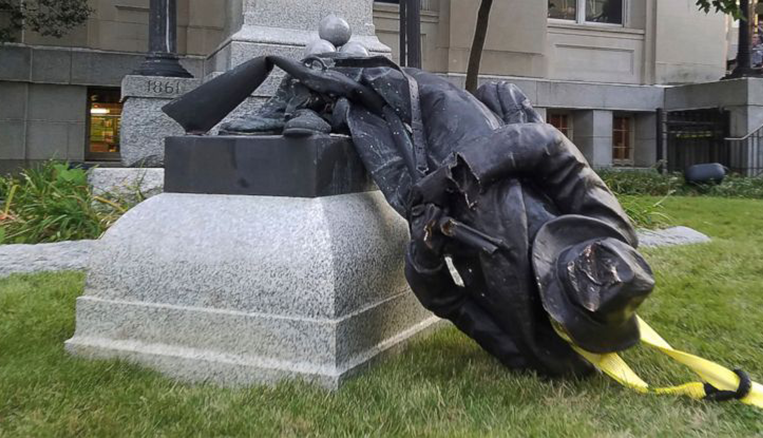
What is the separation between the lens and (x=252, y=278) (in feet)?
8.43

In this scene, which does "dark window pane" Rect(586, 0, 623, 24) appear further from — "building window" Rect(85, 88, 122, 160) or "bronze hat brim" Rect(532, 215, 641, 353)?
"bronze hat brim" Rect(532, 215, 641, 353)

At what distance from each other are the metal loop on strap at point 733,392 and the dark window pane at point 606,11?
48.9 feet

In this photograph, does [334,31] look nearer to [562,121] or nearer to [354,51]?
[354,51]

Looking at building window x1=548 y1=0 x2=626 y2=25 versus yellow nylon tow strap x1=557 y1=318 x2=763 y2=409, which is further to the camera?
building window x1=548 y1=0 x2=626 y2=25

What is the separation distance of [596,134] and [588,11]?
126 inches

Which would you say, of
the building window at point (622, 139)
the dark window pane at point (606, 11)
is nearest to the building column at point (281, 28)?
the building window at point (622, 139)

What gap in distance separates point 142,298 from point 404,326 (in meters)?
1.07

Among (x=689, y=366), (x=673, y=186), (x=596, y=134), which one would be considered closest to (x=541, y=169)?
(x=689, y=366)

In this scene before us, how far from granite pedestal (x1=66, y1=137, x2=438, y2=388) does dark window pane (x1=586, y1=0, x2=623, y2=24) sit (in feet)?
47.1

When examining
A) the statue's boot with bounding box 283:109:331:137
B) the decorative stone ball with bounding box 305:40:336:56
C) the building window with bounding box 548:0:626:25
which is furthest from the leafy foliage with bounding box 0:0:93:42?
the building window with bounding box 548:0:626:25

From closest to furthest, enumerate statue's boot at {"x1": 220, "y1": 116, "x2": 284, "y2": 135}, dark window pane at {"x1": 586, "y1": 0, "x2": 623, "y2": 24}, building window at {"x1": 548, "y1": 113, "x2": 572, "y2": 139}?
statue's boot at {"x1": 220, "y1": 116, "x2": 284, "y2": 135} < building window at {"x1": 548, "y1": 113, "x2": 572, "y2": 139} < dark window pane at {"x1": 586, "y1": 0, "x2": 623, "y2": 24}

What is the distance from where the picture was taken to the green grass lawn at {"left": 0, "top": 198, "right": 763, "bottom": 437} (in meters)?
2.06

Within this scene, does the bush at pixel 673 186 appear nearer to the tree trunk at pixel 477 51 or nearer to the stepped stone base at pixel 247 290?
the tree trunk at pixel 477 51

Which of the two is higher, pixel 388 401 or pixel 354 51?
pixel 354 51
